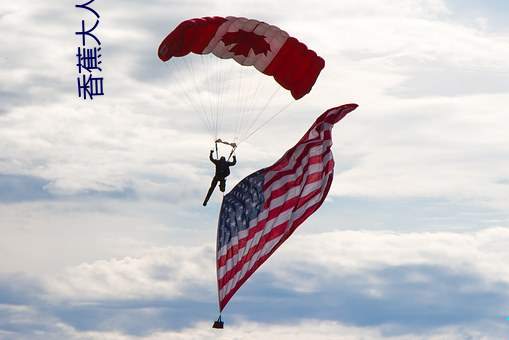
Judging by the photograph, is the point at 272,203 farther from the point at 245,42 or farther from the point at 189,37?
the point at 189,37

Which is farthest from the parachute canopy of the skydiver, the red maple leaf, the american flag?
the skydiver

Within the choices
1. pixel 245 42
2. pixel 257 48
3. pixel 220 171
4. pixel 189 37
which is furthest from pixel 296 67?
pixel 220 171

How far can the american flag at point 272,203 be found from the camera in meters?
59.2

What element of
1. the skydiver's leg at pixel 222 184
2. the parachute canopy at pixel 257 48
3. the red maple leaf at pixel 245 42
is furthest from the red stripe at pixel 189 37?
the skydiver's leg at pixel 222 184

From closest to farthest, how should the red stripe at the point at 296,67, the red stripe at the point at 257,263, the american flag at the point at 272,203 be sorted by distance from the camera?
the red stripe at the point at 257,263
the american flag at the point at 272,203
the red stripe at the point at 296,67

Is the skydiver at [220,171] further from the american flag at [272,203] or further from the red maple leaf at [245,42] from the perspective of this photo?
the red maple leaf at [245,42]

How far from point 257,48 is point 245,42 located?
479mm

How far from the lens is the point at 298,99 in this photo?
2391 inches

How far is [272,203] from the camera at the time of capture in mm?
59906

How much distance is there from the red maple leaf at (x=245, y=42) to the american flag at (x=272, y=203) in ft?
10.8

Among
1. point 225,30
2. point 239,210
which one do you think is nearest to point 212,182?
point 239,210

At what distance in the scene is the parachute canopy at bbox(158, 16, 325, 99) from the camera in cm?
5953

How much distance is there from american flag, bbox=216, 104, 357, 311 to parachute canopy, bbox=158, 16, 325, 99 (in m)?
1.72

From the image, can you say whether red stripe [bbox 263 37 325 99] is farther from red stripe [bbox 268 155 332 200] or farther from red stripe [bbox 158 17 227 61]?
red stripe [bbox 268 155 332 200]
